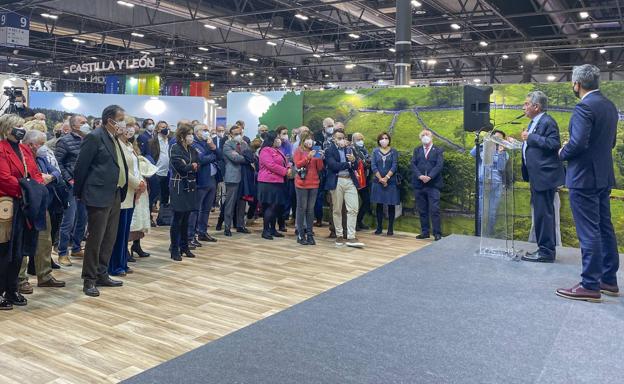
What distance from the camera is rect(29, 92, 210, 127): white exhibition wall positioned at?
43.7 ft

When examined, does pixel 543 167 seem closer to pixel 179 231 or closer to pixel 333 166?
pixel 333 166

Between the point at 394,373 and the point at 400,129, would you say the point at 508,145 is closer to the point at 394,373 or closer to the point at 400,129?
the point at 394,373

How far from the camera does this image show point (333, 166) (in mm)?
6867

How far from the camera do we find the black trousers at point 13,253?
3.85 metres

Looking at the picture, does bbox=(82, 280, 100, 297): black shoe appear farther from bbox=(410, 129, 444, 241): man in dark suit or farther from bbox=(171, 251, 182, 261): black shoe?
bbox=(410, 129, 444, 241): man in dark suit

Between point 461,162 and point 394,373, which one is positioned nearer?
point 394,373

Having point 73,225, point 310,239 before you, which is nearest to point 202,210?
point 310,239

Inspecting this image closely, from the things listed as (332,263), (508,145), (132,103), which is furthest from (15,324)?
(132,103)

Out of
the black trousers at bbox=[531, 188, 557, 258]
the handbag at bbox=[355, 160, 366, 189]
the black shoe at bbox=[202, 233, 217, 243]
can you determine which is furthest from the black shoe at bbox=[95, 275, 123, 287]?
the handbag at bbox=[355, 160, 366, 189]

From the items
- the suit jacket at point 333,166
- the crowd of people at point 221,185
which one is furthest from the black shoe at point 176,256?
the suit jacket at point 333,166

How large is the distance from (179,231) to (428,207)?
3.83 m

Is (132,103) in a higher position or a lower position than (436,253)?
higher

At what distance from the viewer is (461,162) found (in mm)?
7938

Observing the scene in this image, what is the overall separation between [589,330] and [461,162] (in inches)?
214
